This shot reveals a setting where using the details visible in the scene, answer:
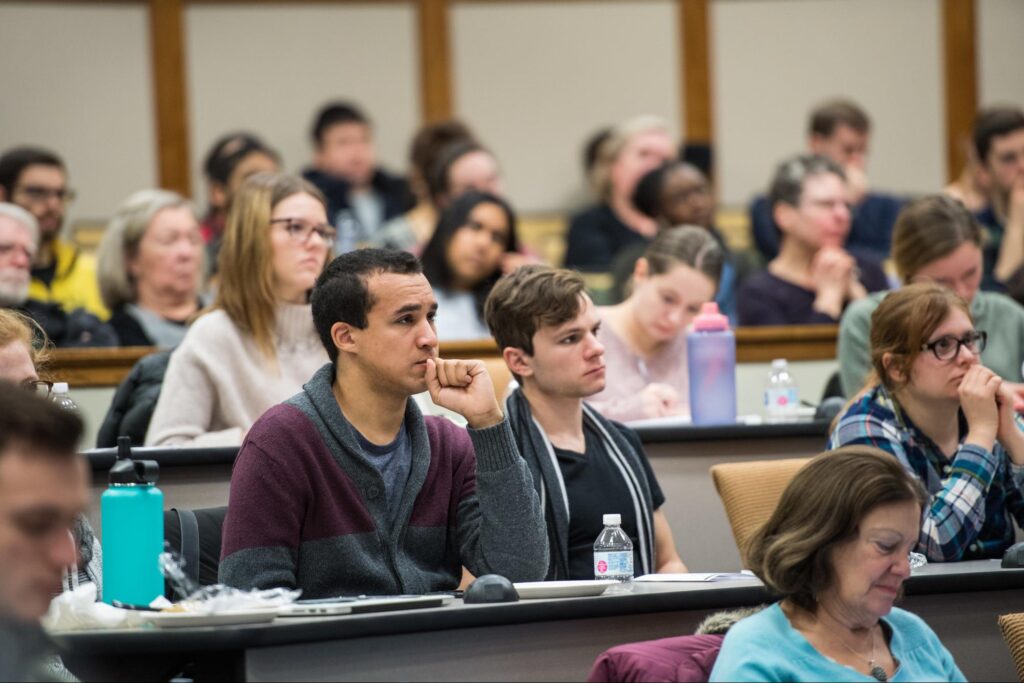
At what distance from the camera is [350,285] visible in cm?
315

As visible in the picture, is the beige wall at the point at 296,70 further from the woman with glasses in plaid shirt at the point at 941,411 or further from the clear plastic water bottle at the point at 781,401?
the woman with glasses in plaid shirt at the point at 941,411

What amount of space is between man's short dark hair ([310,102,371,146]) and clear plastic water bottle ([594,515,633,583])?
4.14 metres

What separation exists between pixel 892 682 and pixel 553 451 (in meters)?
1.14

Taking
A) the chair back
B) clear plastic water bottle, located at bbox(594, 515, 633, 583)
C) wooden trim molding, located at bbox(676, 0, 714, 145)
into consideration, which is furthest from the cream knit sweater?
wooden trim molding, located at bbox(676, 0, 714, 145)

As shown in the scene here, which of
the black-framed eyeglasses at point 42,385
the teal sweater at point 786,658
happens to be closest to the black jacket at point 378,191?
the black-framed eyeglasses at point 42,385

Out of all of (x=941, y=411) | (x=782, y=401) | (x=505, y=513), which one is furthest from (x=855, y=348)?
(x=505, y=513)

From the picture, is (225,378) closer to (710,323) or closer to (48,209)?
(710,323)

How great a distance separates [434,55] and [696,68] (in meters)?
1.26

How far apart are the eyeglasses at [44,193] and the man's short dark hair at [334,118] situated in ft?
5.94

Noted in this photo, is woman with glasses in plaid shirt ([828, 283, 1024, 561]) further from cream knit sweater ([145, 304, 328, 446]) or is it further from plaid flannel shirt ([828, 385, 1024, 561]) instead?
cream knit sweater ([145, 304, 328, 446])

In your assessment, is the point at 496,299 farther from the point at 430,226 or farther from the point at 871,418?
the point at 430,226

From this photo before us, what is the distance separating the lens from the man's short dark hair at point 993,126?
6.04 meters

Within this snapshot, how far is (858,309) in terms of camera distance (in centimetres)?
450

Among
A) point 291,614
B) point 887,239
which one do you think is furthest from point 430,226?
point 291,614
